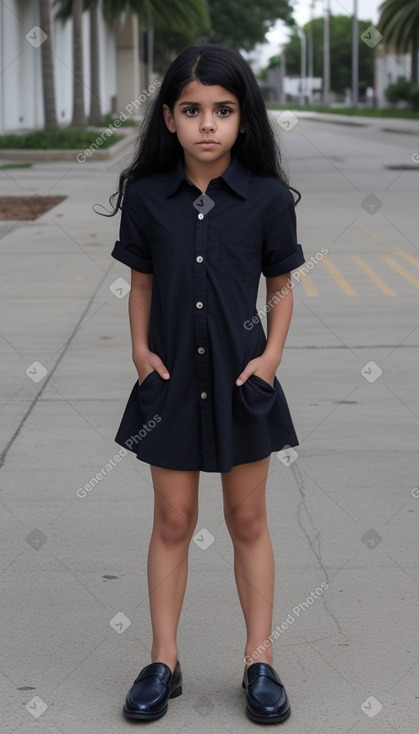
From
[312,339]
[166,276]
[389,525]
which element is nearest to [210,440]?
[166,276]

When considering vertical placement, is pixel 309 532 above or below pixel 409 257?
above

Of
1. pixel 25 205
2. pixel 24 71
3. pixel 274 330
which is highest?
pixel 274 330

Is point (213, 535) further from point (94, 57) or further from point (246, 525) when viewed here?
point (94, 57)

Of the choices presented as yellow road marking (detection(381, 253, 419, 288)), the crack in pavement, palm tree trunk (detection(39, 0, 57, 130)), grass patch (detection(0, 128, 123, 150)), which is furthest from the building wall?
the crack in pavement

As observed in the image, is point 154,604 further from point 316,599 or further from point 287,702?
point 316,599

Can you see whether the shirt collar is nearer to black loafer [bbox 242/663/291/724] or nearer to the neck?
the neck

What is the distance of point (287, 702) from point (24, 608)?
1101mm

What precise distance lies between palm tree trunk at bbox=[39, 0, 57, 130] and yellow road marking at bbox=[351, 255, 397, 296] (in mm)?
16916

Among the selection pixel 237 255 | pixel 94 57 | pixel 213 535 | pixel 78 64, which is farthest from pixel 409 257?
pixel 94 57

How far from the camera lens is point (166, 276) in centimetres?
329

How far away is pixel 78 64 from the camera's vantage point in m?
31.8

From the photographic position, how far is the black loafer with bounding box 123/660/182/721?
3.35m

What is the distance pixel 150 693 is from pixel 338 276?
841 cm

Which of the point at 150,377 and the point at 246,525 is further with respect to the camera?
the point at 246,525
